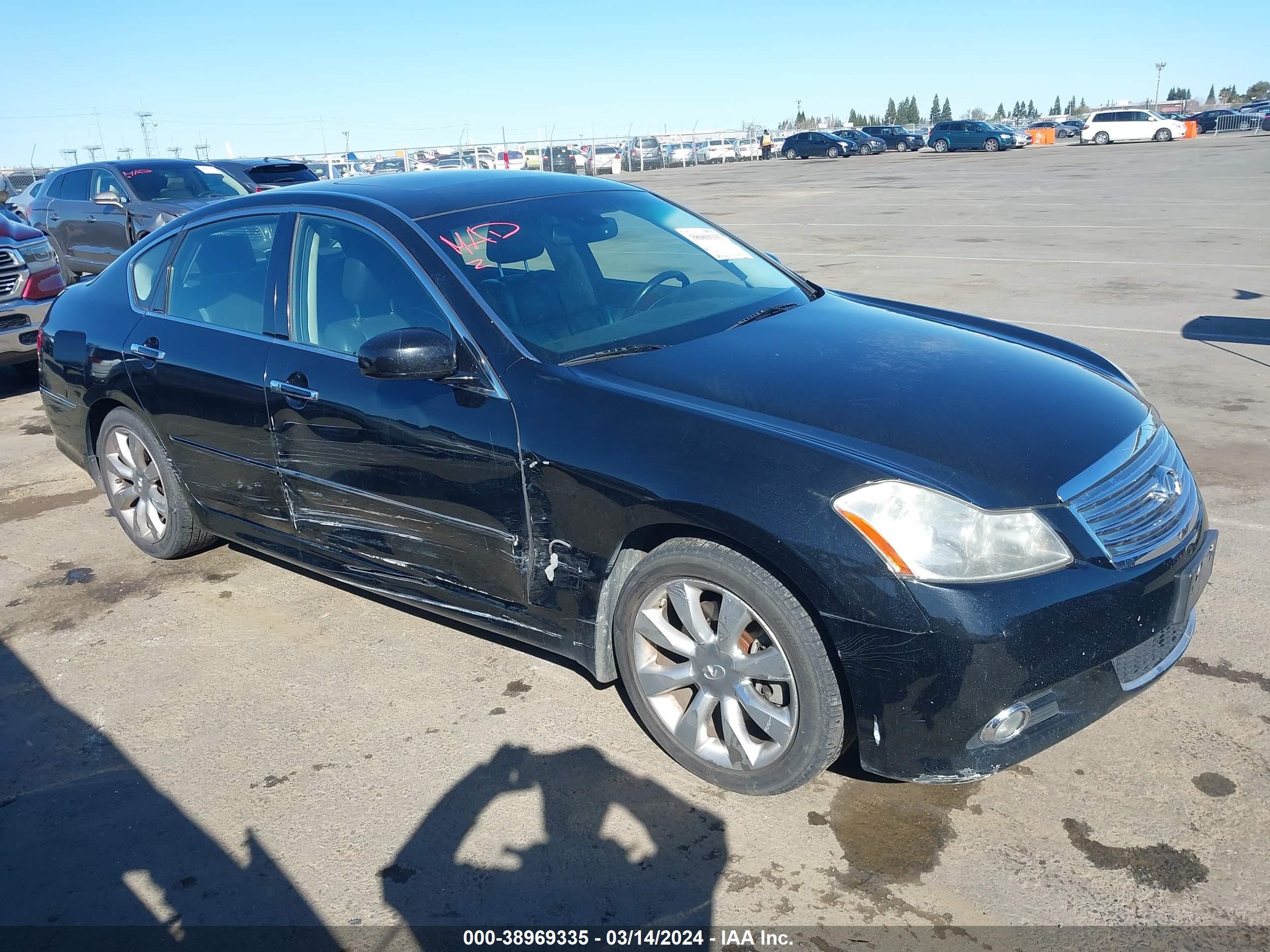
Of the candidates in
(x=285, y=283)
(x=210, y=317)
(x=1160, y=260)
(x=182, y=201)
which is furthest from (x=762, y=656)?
(x=182, y=201)

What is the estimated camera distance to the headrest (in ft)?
11.8

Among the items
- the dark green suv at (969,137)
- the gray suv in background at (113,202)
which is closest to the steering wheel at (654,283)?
the gray suv in background at (113,202)

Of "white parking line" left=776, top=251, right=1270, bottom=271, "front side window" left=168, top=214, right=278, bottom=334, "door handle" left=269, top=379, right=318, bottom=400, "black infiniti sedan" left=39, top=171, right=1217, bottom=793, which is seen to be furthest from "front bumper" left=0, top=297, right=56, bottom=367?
"white parking line" left=776, top=251, right=1270, bottom=271

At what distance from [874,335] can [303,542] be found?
2340 millimetres

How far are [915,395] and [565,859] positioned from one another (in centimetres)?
167

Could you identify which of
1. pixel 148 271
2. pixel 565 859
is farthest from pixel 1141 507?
pixel 148 271

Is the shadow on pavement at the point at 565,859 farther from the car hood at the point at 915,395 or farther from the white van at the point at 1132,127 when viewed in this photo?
the white van at the point at 1132,127

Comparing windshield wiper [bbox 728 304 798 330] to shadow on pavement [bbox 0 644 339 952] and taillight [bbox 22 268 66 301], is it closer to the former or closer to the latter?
shadow on pavement [bbox 0 644 339 952]

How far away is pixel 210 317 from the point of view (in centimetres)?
421

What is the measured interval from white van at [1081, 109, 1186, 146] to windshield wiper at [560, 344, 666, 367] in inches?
2045

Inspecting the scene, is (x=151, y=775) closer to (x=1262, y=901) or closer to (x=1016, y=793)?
(x=1016, y=793)

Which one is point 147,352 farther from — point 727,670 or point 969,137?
point 969,137

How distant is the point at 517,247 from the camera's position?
12.1 ft

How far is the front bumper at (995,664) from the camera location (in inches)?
97.9
